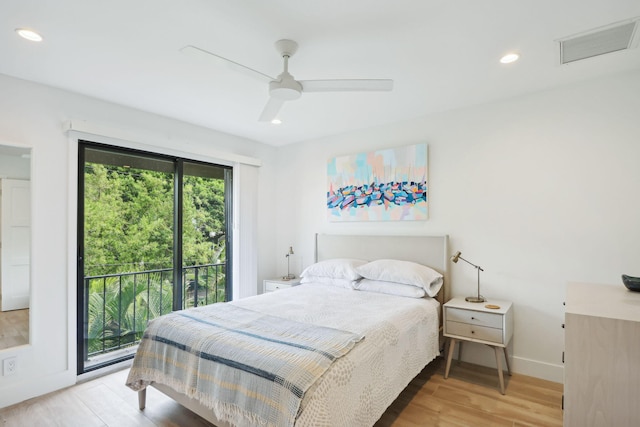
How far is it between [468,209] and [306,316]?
1923 millimetres

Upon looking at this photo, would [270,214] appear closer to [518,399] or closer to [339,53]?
[339,53]

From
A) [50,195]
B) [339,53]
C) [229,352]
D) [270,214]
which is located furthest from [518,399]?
[50,195]

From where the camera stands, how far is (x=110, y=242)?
10.5 ft

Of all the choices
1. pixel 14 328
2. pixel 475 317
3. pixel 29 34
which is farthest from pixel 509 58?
pixel 14 328

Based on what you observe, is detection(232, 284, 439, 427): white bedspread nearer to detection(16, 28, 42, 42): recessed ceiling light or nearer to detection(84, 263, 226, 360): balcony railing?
detection(84, 263, 226, 360): balcony railing

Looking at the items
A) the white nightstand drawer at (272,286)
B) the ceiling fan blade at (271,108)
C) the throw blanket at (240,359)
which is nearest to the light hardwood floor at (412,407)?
the throw blanket at (240,359)

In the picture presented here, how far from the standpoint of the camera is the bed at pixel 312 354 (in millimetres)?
1562

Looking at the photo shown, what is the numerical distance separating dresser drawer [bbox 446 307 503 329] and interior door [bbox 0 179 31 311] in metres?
3.47

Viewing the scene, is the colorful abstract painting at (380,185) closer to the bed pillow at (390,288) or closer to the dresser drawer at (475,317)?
the bed pillow at (390,288)

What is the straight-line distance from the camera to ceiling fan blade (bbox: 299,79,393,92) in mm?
1994

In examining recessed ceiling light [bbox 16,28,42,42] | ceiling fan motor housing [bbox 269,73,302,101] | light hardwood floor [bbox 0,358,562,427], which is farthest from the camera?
light hardwood floor [bbox 0,358,562,427]

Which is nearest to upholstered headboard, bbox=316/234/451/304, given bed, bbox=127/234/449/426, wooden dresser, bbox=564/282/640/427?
bed, bbox=127/234/449/426

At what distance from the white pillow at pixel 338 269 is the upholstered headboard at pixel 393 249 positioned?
0.62 feet

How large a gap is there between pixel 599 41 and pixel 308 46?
1.85m
